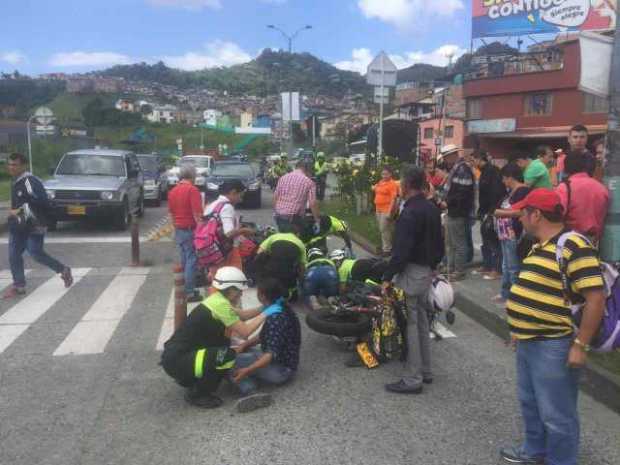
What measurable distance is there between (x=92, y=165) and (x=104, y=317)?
8761 millimetres

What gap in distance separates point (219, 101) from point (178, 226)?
192m

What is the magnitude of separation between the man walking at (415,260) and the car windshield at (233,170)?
54.3ft

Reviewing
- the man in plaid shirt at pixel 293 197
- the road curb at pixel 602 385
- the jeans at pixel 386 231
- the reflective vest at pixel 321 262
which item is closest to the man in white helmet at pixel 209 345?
the reflective vest at pixel 321 262

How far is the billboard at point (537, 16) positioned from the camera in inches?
1094

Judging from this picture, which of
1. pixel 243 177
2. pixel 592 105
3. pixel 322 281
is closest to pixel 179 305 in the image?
pixel 322 281

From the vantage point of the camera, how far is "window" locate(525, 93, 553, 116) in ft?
133

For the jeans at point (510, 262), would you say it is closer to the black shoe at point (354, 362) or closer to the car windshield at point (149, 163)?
the black shoe at point (354, 362)

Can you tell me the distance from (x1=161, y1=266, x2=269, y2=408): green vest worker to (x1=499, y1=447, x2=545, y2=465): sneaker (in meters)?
2.06

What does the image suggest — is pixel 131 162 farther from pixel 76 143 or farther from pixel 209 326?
Result: pixel 76 143

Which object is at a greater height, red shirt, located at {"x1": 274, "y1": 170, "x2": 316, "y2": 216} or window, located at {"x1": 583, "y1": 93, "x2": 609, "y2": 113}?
window, located at {"x1": 583, "y1": 93, "x2": 609, "y2": 113}

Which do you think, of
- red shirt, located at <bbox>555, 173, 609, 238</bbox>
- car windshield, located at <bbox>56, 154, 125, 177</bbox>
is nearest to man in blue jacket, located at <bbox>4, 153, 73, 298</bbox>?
red shirt, located at <bbox>555, 173, 609, 238</bbox>

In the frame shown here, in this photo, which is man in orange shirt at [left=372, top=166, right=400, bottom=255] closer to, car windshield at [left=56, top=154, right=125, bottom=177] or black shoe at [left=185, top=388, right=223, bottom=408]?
black shoe at [left=185, top=388, right=223, bottom=408]

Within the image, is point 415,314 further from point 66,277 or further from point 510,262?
point 66,277

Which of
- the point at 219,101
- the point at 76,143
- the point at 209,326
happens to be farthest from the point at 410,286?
the point at 219,101
